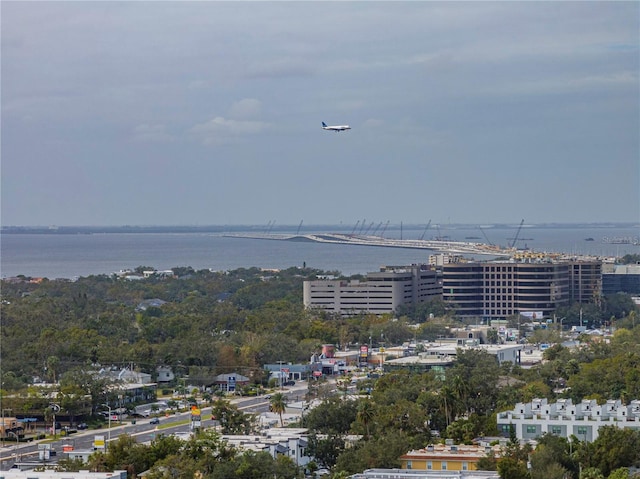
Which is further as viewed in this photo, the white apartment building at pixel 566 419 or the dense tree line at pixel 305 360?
the white apartment building at pixel 566 419

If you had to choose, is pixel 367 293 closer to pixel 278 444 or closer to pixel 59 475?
pixel 278 444

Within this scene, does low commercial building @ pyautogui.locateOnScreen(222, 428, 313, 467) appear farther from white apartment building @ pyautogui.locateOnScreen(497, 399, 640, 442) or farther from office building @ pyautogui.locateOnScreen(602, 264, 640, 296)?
office building @ pyautogui.locateOnScreen(602, 264, 640, 296)

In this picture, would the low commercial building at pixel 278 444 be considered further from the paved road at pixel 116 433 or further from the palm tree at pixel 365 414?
the paved road at pixel 116 433

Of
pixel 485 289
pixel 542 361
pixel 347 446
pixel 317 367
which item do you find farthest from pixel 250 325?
pixel 347 446

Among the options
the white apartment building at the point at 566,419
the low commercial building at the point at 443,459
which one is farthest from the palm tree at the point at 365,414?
the low commercial building at the point at 443,459

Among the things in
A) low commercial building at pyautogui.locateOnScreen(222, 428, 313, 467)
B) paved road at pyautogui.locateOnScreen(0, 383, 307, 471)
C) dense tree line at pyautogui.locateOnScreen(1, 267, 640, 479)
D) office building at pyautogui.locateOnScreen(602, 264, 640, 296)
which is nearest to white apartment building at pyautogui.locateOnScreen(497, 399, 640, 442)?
dense tree line at pyautogui.locateOnScreen(1, 267, 640, 479)

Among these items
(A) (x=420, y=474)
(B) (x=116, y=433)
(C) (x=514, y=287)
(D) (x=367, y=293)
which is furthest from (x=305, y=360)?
(A) (x=420, y=474)
